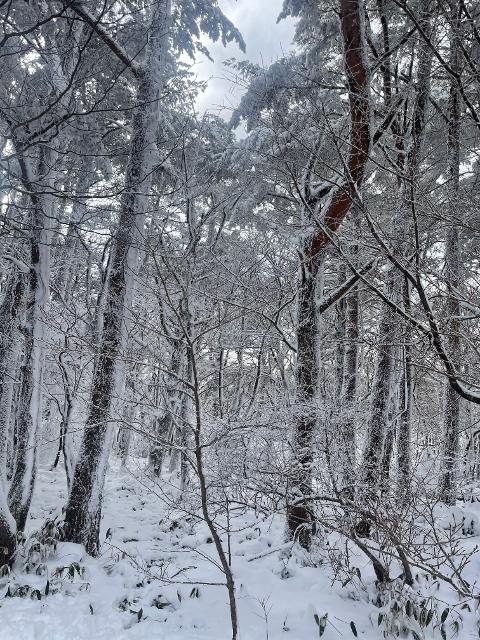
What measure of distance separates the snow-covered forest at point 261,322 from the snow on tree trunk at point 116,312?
0.11 feet

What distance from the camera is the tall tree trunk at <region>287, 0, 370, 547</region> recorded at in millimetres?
4293

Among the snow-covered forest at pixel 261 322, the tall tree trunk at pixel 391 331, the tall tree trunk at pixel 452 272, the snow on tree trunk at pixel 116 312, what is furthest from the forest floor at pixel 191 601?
the tall tree trunk at pixel 452 272

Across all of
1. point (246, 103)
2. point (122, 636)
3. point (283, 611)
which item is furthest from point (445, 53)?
point (122, 636)

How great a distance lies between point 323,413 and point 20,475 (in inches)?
180

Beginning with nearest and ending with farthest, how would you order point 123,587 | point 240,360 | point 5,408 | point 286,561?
point 123,587 → point 286,561 → point 5,408 → point 240,360

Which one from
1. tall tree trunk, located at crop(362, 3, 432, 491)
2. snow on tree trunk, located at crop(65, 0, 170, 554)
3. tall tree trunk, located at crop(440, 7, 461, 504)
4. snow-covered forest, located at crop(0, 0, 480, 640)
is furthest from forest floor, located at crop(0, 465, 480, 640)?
tall tree trunk, located at crop(440, 7, 461, 504)

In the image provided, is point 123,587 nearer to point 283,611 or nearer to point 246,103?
point 283,611

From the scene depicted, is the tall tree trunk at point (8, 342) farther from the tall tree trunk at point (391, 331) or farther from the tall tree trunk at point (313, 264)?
the tall tree trunk at point (391, 331)

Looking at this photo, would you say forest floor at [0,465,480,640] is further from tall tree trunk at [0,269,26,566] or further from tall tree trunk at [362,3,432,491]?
tall tree trunk at [0,269,26,566]

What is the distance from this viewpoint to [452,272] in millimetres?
3750

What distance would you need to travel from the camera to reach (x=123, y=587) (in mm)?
4781

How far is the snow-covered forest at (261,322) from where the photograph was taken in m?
3.58

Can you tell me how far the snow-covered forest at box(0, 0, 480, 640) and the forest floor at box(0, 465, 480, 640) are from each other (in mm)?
26

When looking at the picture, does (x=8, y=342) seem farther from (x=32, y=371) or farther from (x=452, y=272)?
(x=452, y=272)
